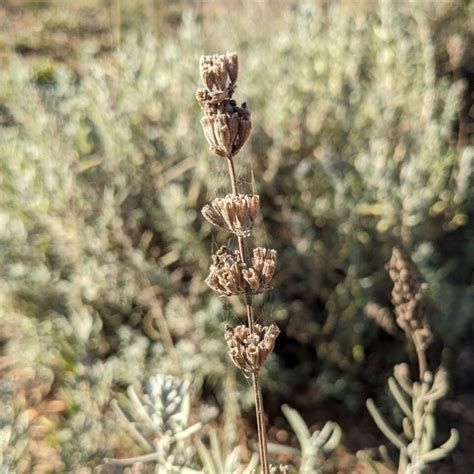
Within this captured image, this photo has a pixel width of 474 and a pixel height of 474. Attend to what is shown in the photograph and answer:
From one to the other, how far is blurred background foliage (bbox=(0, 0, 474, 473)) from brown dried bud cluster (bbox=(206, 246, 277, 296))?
4.46 ft

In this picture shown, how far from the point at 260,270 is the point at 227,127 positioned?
23 centimetres

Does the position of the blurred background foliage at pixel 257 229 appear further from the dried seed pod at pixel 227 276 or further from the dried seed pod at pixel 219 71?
the dried seed pod at pixel 219 71

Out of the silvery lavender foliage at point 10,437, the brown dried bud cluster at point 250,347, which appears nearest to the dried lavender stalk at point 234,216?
the brown dried bud cluster at point 250,347

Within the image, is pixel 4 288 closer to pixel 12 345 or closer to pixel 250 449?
pixel 12 345

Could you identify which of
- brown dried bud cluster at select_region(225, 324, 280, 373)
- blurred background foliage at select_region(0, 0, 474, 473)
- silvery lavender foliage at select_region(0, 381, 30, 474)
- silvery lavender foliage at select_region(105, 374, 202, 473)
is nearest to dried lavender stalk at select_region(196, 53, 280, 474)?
brown dried bud cluster at select_region(225, 324, 280, 373)

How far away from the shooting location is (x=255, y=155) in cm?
290

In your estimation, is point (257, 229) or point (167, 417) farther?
point (257, 229)

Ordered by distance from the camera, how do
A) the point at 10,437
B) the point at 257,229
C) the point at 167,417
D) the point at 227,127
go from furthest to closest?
the point at 257,229, the point at 10,437, the point at 167,417, the point at 227,127

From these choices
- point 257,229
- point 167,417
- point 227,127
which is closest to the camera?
point 227,127

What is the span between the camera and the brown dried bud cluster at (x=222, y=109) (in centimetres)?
99

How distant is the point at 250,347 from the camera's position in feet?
3.46

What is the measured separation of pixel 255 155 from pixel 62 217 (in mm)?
831

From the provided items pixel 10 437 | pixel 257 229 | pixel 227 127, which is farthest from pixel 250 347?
pixel 257 229

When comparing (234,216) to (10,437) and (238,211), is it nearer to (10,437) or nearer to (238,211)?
(238,211)
